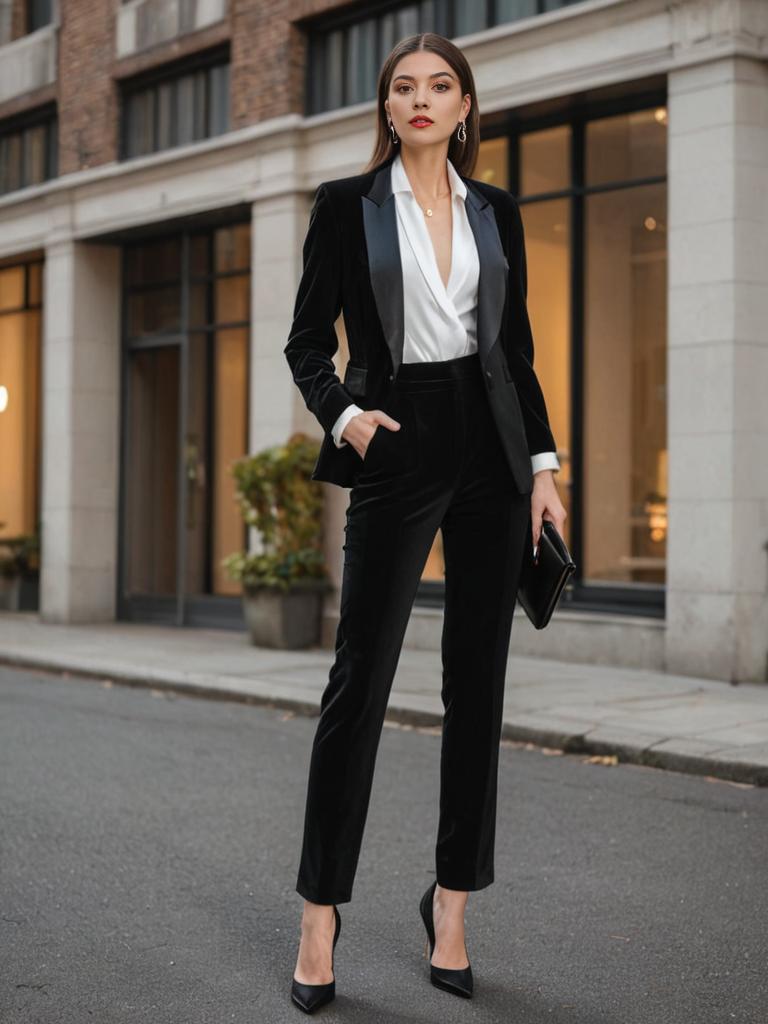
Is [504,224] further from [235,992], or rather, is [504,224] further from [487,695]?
[235,992]

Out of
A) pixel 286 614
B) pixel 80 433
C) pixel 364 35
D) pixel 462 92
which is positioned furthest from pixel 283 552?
pixel 462 92

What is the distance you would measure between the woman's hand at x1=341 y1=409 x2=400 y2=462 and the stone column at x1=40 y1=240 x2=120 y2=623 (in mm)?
13189

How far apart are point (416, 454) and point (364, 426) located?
0.16 metres

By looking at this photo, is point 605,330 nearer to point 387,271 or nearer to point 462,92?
point 462,92

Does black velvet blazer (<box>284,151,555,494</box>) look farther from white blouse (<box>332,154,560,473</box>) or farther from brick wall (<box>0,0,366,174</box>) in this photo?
brick wall (<box>0,0,366,174</box>)

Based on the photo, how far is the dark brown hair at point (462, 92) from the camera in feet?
11.1

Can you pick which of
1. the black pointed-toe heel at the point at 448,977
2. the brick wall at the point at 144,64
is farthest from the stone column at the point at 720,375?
the black pointed-toe heel at the point at 448,977

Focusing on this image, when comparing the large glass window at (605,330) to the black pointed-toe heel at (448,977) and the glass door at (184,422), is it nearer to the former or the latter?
the glass door at (184,422)

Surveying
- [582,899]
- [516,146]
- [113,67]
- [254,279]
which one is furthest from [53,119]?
[582,899]

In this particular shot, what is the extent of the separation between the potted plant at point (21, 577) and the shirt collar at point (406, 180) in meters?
14.4

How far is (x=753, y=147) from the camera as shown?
10094 millimetres

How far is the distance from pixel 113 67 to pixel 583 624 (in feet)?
27.9

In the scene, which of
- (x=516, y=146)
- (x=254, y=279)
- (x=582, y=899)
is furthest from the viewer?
(x=254, y=279)

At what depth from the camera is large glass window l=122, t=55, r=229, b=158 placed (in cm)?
1471
